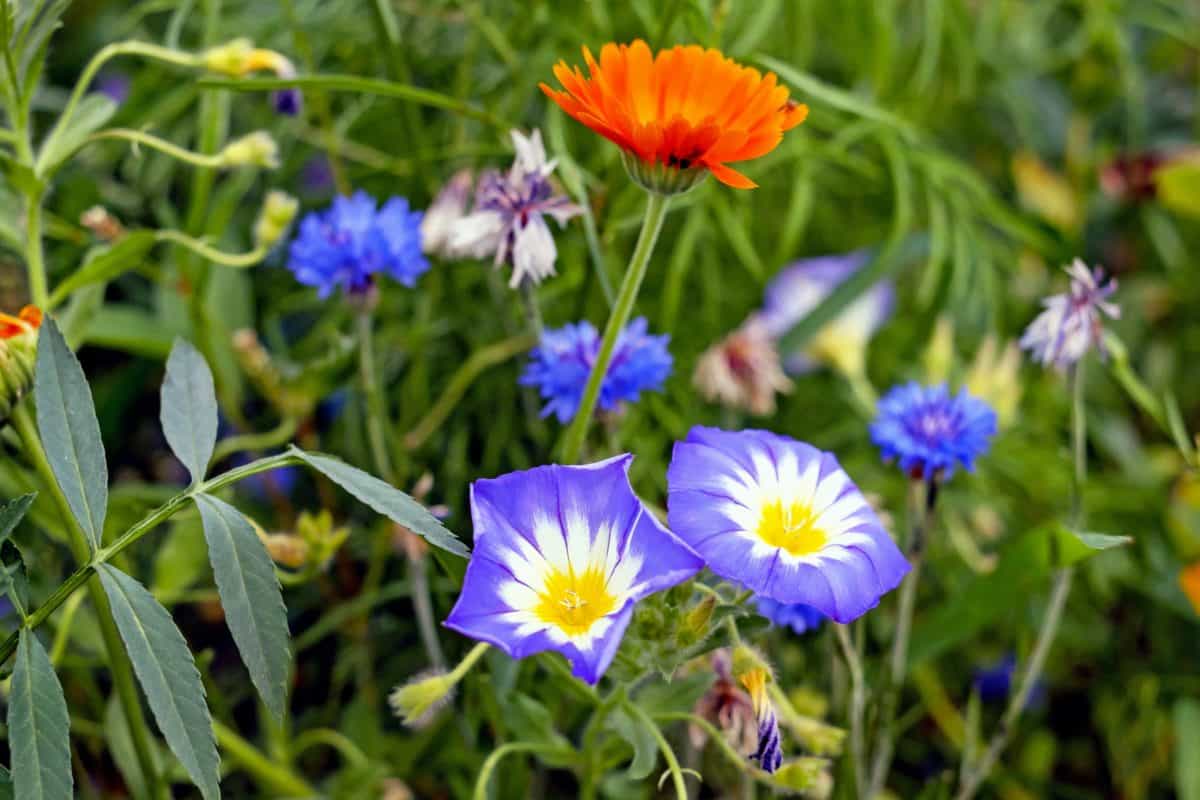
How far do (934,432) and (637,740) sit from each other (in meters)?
0.20

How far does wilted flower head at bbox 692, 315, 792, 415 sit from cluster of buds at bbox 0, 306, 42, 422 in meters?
0.35

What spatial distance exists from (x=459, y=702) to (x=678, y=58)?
391mm

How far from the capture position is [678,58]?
40 cm

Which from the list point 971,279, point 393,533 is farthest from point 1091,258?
point 393,533

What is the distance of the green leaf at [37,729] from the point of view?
1.15 ft

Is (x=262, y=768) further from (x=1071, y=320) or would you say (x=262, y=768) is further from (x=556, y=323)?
(x=1071, y=320)

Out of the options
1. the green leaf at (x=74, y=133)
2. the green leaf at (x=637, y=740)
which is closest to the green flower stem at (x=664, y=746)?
the green leaf at (x=637, y=740)

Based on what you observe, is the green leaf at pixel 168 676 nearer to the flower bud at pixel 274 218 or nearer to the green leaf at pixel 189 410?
the green leaf at pixel 189 410

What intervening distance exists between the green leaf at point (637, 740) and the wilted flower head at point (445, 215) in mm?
261

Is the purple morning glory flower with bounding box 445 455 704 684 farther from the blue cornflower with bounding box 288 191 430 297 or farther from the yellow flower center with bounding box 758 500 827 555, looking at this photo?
the blue cornflower with bounding box 288 191 430 297

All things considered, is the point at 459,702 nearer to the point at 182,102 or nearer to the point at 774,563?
the point at 774,563

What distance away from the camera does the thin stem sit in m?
0.51

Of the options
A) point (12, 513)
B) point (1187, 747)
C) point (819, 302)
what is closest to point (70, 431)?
point (12, 513)

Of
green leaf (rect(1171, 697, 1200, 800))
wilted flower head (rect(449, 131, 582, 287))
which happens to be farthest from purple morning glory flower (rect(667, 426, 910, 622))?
green leaf (rect(1171, 697, 1200, 800))
